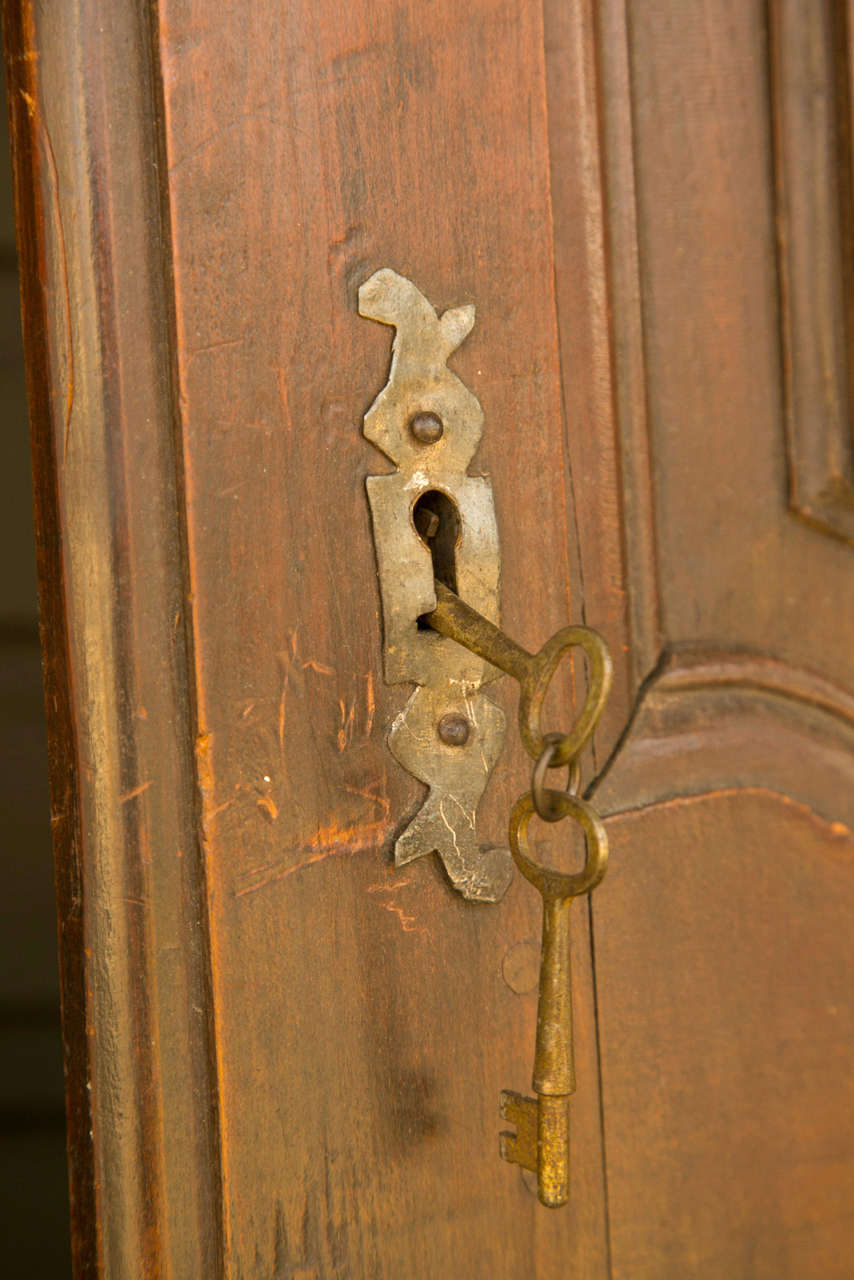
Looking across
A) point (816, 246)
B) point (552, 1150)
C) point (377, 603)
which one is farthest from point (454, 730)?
point (816, 246)

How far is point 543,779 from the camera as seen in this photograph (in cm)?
39

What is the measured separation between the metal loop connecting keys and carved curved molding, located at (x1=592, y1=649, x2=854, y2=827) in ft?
0.40

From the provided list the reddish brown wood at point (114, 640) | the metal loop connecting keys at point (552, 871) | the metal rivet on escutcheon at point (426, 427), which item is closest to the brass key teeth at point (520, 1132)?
the metal loop connecting keys at point (552, 871)

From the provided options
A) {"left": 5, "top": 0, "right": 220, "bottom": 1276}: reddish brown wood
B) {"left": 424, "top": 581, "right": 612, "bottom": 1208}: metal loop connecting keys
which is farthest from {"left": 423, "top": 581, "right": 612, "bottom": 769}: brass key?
{"left": 5, "top": 0, "right": 220, "bottom": 1276}: reddish brown wood

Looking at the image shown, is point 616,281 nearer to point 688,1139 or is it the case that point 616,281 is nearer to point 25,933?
point 688,1139

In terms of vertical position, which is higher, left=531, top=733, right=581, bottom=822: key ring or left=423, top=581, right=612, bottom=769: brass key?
left=423, top=581, right=612, bottom=769: brass key

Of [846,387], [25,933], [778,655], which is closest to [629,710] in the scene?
[778,655]

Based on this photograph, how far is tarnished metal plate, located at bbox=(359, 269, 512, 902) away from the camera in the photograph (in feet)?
1.57

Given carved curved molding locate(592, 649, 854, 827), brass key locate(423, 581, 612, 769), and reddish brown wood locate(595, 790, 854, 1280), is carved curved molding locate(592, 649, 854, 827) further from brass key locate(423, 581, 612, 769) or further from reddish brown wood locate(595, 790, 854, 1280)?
brass key locate(423, 581, 612, 769)

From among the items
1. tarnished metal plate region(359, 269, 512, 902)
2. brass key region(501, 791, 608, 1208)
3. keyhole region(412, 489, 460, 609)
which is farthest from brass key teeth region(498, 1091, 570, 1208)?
keyhole region(412, 489, 460, 609)

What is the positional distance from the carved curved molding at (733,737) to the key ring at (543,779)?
0.13 metres

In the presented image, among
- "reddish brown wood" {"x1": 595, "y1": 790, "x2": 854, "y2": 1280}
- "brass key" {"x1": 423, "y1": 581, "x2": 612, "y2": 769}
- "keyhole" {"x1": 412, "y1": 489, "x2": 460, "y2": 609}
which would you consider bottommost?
"reddish brown wood" {"x1": 595, "y1": 790, "x2": 854, "y2": 1280}

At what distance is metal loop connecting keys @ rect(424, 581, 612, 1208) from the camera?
0.38 meters

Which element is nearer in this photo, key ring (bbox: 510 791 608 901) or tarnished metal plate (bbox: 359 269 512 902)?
key ring (bbox: 510 791 608 901)
